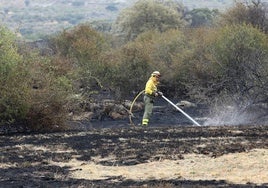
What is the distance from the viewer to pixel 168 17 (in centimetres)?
5472

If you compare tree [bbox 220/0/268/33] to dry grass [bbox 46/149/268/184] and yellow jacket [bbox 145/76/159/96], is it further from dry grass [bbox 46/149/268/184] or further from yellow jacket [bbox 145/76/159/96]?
dry grass [bbox 46/149/268/184]

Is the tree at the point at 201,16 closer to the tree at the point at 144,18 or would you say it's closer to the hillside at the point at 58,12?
the tree at the point at 144,18

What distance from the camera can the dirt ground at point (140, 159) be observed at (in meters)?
10.5

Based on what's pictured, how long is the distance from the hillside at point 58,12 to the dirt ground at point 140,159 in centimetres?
11545

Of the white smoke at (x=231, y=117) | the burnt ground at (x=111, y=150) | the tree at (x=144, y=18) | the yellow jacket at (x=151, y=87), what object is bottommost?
the white smoke at (x=231, y=117)

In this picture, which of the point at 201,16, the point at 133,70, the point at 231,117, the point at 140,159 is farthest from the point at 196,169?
the point at 201,16

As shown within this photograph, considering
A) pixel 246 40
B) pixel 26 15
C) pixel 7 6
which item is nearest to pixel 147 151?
pixel 246 40

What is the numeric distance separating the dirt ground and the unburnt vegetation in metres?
2.78

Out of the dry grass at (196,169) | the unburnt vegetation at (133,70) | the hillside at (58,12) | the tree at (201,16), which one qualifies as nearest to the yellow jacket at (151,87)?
the unburnt vegetation at (133,70)

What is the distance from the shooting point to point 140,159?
1252cm

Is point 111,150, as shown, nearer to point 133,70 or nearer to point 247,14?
point 133,70

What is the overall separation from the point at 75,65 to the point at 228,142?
18.4 meters

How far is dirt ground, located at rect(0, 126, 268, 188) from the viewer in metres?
10.5

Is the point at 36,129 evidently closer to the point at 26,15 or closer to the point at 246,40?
the point at 246,40
